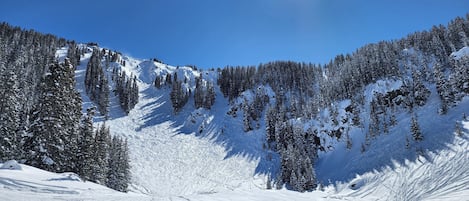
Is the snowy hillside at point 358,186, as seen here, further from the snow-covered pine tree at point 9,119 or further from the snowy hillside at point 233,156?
the snow-covered pine tree at point 9,119

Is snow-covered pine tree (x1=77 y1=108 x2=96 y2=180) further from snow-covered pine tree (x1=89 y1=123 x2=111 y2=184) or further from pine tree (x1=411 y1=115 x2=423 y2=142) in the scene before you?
pine tree (x1=411 y1=115 x2=423 y2=142)

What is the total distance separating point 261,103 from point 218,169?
44660 mm

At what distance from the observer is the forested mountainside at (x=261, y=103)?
31.3m

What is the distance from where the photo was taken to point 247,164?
7069 cm

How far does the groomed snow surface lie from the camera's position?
1598 centimetres

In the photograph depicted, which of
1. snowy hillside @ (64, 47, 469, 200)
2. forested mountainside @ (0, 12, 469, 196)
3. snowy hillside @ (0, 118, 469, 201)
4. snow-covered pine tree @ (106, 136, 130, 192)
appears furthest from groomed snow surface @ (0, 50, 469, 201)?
snow-covered pine tree @ (106, 136, 130, 192)

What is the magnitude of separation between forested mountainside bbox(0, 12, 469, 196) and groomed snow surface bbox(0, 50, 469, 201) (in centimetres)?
138

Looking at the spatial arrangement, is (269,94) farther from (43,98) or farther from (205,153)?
(43,98)

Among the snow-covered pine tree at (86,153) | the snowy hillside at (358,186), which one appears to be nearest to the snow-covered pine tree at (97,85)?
the snowy hillside at (358,186)

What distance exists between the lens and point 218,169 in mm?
66938

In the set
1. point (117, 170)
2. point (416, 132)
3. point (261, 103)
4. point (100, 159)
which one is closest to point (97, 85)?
point (261, 103)

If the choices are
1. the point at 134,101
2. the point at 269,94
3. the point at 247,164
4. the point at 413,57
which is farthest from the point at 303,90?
the point at 134,101

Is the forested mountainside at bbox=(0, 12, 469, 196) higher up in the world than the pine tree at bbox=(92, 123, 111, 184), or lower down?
higher up

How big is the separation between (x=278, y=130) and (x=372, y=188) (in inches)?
1420
